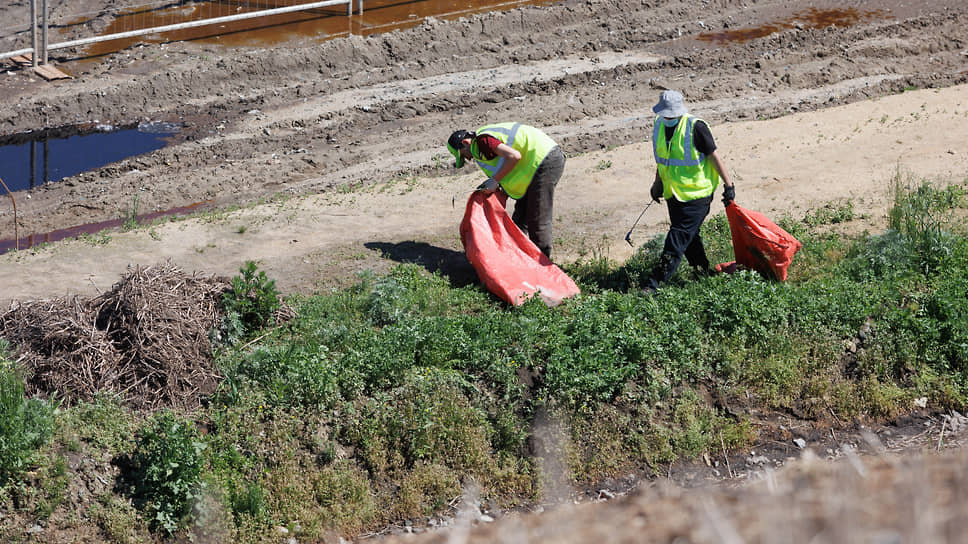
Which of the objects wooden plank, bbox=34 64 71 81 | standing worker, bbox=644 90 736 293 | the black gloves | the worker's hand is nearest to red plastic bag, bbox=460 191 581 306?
the worker's hand

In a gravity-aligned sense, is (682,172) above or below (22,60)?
above

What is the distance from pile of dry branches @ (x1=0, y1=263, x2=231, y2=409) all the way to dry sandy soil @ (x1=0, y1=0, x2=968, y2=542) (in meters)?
0.89

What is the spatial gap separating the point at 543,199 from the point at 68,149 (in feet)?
26.5

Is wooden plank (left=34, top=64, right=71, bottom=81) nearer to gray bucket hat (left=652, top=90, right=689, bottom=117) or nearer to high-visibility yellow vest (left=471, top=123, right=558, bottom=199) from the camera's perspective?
high-visibility yellow vest (left=471, top=123, right=558, bottom=199)

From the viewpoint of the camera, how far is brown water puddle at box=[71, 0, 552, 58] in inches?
639

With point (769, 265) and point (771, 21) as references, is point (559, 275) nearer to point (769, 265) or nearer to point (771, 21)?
point (769, 265)

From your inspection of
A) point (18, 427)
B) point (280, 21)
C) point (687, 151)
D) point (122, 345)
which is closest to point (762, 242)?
point (687, 151)

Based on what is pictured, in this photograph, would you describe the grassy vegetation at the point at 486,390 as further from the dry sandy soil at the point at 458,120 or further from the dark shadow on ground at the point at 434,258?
the dry sandy soil at the point at 458,120

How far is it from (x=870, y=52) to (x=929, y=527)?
14.4 metres

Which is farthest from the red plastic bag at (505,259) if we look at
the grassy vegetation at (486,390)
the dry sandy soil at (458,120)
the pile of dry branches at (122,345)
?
the pile of dry branches at (122,345)

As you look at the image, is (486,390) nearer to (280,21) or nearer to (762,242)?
(762,242)

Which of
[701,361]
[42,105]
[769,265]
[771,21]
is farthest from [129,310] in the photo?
[771,21]

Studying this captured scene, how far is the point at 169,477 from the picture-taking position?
5539 millimetres

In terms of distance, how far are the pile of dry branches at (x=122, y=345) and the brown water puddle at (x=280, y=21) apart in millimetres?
10350
